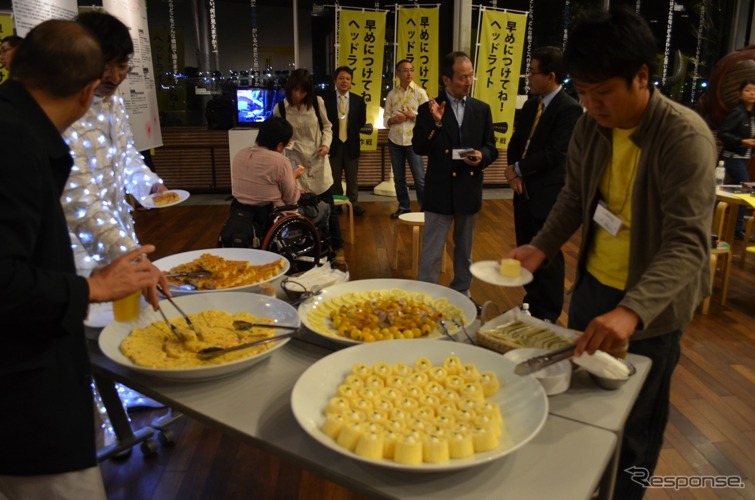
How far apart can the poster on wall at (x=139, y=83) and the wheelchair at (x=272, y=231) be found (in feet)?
4.58

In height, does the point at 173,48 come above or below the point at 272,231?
above

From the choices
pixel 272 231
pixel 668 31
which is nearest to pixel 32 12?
pixel 272 231

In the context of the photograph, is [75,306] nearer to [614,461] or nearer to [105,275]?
[105,275]

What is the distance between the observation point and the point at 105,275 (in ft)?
3.73

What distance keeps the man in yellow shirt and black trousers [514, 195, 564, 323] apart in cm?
163

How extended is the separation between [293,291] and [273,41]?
28.7 feet

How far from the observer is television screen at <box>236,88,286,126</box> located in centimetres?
772

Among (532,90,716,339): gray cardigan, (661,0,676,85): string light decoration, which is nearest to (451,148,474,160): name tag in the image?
(532,90,716,339): gray cardigan

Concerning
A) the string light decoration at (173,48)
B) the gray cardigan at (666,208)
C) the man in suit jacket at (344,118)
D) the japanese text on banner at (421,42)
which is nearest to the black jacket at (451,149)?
the gray cardigan at (666,208)

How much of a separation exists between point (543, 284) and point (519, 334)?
6.50 ft

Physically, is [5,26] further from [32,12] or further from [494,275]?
[494,275]

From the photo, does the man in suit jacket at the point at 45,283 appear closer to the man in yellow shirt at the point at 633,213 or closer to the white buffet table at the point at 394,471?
the white buffet table at the point at 394,471

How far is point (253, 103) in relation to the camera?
25.6ft

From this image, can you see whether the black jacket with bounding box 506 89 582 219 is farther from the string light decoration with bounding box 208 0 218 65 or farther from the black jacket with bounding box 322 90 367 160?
the string light decoration with bounding box 208 0 218 65
